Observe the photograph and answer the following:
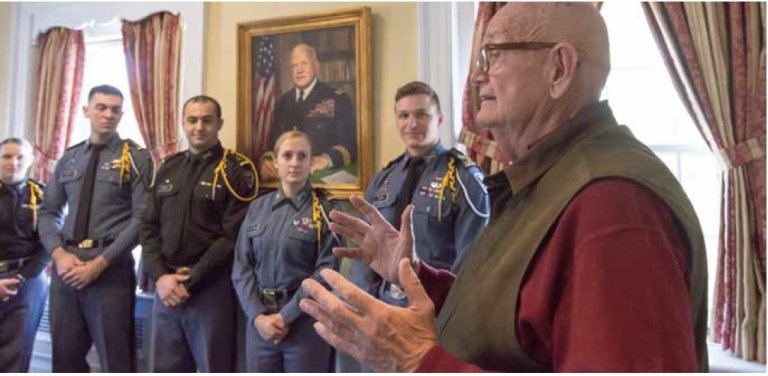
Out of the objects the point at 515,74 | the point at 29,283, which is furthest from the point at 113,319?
the point at 515,74

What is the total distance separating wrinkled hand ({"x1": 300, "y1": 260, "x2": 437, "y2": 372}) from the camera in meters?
0.73

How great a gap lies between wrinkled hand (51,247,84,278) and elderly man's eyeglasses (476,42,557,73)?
214cm

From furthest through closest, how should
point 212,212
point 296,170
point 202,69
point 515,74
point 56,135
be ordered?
point 56,135 < point 202,69 < point 212,212 < point 296,170 < point 515,74

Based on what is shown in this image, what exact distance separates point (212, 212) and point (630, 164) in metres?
1.91

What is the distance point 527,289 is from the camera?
681 millimetres

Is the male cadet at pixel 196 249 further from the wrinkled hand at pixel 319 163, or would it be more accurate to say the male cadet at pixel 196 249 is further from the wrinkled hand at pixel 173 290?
the wrinkled hand at pixel 319 163

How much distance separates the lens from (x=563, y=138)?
0.78 m

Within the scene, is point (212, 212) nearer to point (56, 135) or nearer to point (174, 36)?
point (174, 36)

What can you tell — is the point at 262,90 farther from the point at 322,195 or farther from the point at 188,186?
the point at 322,195

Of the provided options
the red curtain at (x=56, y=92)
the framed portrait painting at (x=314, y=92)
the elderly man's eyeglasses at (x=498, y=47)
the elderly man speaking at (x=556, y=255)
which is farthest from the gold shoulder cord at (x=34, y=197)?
the elderly man's eyeglasses at (x=498, y=47)

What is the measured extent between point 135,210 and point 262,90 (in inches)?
31.1

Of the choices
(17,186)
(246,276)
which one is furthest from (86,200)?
(246,276)

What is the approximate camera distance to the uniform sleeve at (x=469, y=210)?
75.5 inches

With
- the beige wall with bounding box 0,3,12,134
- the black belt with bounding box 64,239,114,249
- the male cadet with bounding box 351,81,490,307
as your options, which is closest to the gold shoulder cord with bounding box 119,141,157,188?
the black belt with bounding box 64,239,114,249
